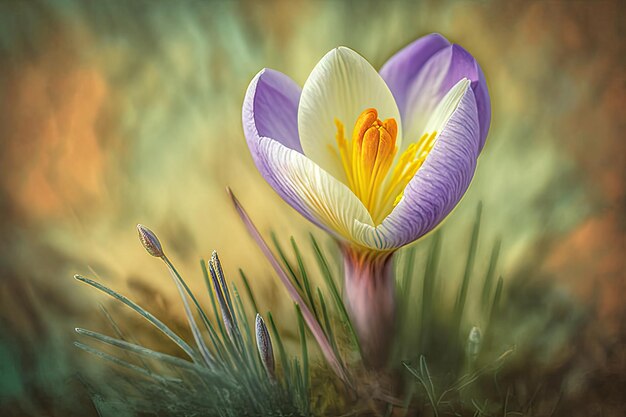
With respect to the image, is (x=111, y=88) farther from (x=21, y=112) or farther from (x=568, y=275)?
(x=568, y=275)

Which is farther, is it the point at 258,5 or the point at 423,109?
the point at 258,5

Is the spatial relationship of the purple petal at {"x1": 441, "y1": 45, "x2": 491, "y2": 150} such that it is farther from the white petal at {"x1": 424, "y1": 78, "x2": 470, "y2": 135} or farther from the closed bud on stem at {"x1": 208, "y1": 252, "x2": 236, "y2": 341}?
the closed bud on stem at {"x1": 208, "y1": 252, "x2": 236, "y2": 341}

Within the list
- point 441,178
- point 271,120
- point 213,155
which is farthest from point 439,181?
point 213,155

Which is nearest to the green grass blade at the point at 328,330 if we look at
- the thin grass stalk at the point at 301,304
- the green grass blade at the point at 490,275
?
the thin grass stalk at the point at 301,304

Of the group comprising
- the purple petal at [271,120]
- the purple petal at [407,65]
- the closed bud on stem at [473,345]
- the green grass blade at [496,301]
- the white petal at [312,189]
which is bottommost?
the closed bud on stem at [473,345]

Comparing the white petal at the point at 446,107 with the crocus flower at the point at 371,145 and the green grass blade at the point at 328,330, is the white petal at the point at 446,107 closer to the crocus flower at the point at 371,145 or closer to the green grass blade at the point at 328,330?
the crocus flower at the point at 371,145

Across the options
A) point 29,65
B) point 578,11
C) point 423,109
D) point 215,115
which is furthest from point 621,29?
point 29,65

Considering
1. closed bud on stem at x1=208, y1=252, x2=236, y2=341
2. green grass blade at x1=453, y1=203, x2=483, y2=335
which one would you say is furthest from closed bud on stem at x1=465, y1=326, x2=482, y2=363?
closed bud on stem at x1=208, y1=252, x2=236, y2=341

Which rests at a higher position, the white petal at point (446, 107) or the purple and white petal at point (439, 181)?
the white petal at point (446, 107)
